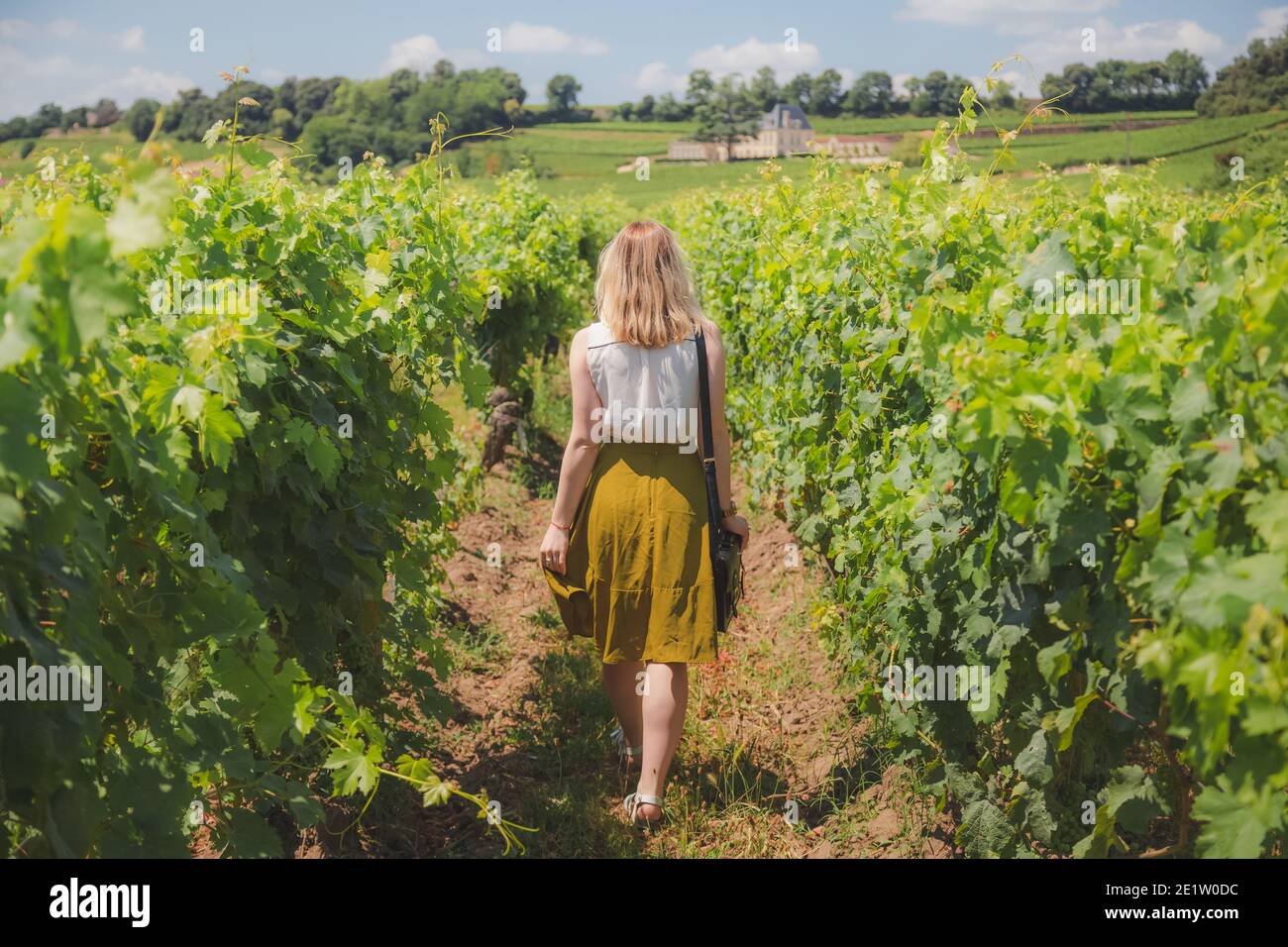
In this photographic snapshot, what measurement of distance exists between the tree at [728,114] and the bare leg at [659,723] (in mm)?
67942

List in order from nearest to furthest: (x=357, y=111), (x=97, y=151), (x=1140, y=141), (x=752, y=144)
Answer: (x=97, y=151) → (x=357, y=111) → (x=1140, y=141) → (x=752, y=144)

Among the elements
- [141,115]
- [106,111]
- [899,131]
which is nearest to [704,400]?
[899,131]

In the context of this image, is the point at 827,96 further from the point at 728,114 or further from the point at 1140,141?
the point at 1140,141

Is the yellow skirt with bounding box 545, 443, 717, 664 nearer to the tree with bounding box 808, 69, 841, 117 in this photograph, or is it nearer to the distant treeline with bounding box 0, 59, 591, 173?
the distant treeline with bounding box 0, 59, 591, 173

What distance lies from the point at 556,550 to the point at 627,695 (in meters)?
0.68

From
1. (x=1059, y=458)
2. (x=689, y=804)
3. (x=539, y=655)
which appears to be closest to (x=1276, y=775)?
(x=1059, y=458)

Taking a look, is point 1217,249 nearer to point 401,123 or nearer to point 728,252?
point 728,252

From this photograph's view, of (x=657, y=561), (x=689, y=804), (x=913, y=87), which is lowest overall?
(x=689, y=804)

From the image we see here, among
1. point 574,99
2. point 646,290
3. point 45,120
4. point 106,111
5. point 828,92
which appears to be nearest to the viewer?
point 646,290

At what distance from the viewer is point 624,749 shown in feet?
14.5

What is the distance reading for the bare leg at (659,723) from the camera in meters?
3.69

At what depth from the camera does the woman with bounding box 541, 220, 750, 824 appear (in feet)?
12.1

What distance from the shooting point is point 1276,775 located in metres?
1.74

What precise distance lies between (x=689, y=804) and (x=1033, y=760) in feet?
5.26
